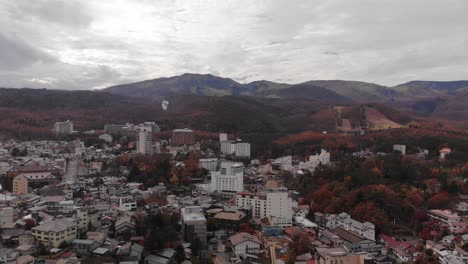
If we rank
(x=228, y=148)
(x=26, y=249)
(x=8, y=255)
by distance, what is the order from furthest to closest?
(x=228, y=148), (x=26, y=249), (x=8, y=255)

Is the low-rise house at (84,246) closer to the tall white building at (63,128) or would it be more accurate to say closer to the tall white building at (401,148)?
the tall white building at (401,148)

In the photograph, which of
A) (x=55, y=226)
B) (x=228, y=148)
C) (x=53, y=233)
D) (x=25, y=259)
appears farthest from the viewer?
(x=228, y=148)

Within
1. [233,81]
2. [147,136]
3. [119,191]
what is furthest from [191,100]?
[233,81]

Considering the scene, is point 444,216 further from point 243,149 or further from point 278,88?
point 278,88

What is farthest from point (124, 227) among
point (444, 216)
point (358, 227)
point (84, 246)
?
point (444, 216)

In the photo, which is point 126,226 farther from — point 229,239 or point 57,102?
point 57,102
